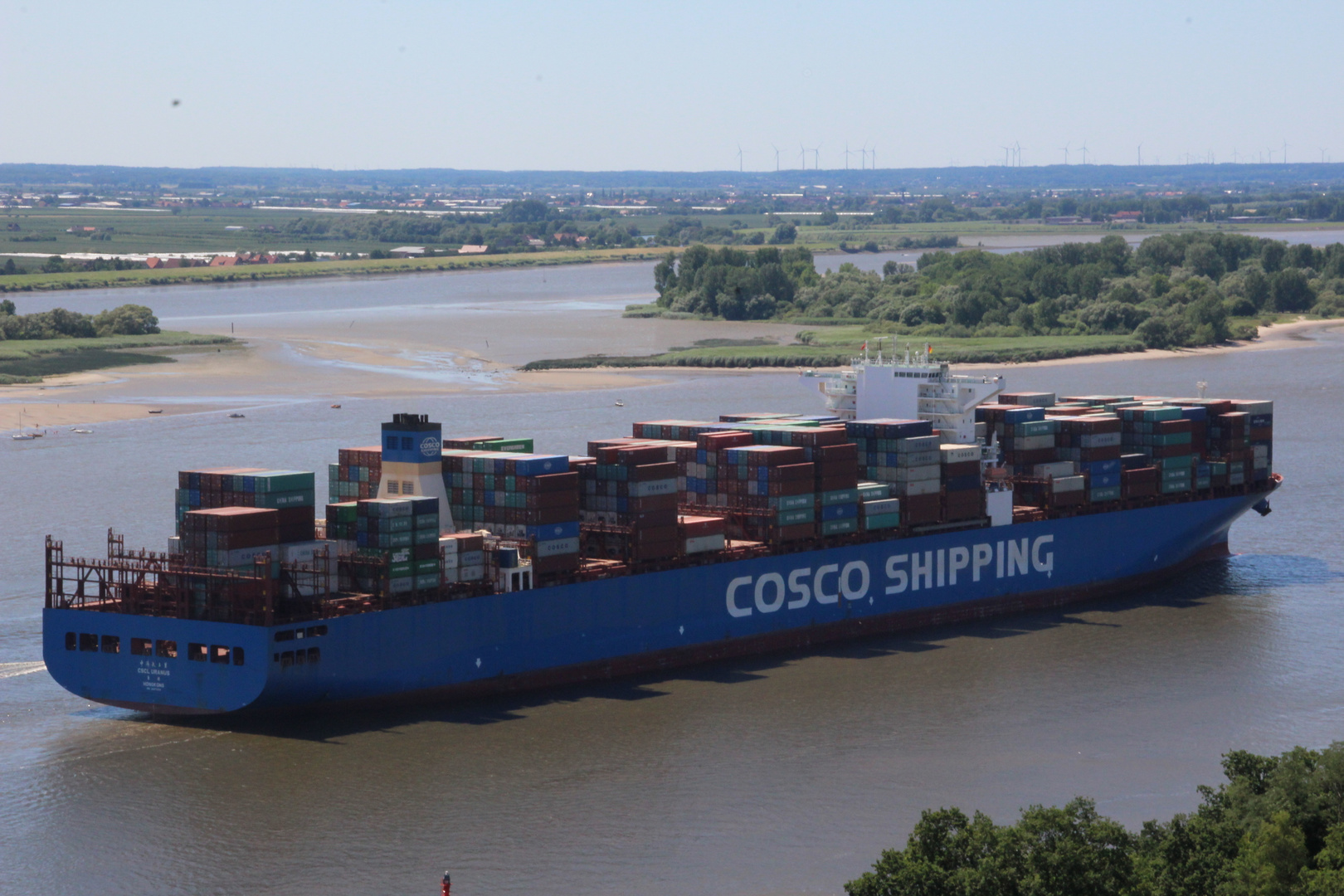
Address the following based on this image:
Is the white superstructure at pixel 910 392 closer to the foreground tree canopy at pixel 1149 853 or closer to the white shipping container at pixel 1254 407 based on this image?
the white shipping container at pixel 1254 407

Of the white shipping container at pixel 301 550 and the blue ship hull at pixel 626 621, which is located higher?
the white shipping container at pixel 301 550

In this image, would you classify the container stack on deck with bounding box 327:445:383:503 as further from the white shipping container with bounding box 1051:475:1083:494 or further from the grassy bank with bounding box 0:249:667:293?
the grassy bank with bounding box 0:249:667:293

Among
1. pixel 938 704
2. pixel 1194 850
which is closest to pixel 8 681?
pixel 938 704

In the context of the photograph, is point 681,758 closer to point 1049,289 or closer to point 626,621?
point 626,621

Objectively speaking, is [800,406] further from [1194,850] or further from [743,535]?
[1194,850]

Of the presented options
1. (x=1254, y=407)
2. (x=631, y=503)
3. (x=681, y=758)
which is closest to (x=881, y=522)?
(x=631, y=503)

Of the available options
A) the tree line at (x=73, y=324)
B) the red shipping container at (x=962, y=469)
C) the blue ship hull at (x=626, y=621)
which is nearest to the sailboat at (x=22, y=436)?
the tree line at (x=73, y=324)
